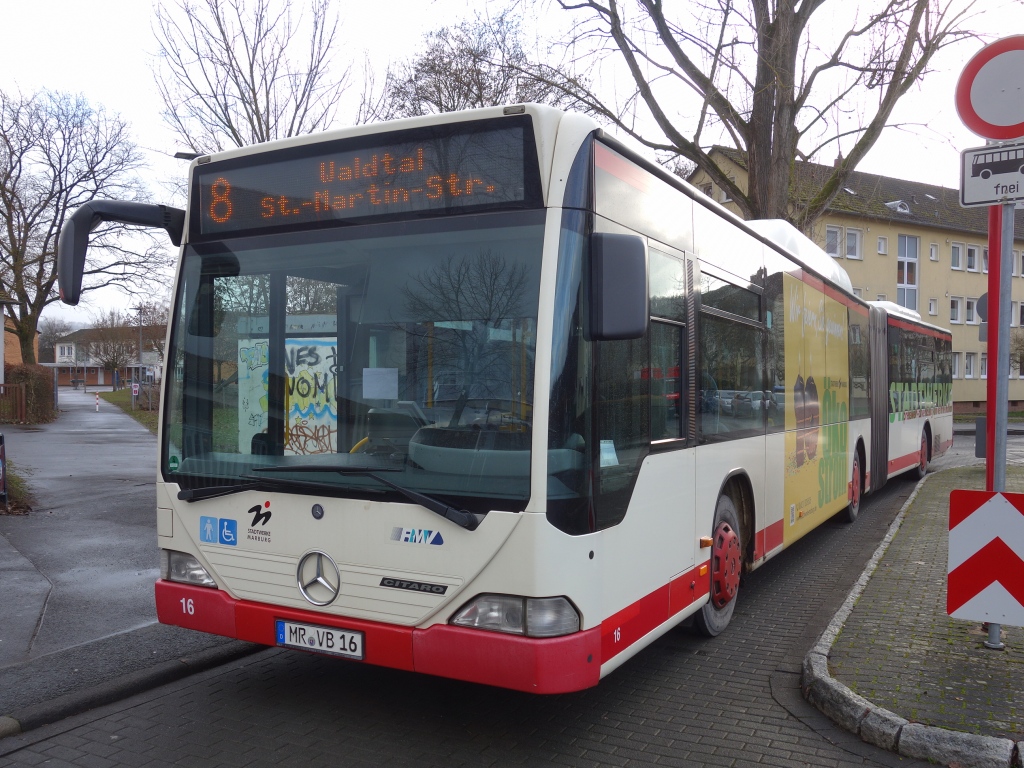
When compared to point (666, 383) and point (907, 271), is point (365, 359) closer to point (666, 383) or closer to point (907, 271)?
point (666, 383)

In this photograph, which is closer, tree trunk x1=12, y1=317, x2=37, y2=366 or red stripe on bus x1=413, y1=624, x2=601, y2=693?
red stripe on bus x1=413, y1=624, x2=601, y2=693

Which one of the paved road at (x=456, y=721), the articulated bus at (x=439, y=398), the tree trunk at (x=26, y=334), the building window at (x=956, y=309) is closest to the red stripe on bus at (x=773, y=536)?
the paved road at (x=456, y=721)

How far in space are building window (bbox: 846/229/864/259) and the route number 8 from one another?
4630cm

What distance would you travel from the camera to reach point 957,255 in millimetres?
51688

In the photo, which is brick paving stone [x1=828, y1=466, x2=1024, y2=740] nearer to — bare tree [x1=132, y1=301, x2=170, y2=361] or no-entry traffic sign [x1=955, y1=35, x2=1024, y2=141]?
no-entry traffic sign [x1=955, y1=35, x2=1024, y2=141]

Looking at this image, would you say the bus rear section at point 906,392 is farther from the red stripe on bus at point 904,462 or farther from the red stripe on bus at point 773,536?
the red stripe on bus at point 773,536

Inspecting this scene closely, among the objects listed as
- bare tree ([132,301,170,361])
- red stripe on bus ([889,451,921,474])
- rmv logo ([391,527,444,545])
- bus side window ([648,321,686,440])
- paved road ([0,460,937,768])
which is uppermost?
bare tree ([132,301,170,361])

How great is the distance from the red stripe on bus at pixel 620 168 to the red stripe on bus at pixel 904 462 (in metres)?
10.3

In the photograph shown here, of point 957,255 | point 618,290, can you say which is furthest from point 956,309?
point 618,290

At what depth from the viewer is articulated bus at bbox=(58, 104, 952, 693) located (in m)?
3.84

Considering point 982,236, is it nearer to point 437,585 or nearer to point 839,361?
point 839,361

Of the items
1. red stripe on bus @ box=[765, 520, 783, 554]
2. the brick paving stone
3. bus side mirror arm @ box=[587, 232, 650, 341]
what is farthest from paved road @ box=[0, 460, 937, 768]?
bus side mirror arm @ box=[587, 232, 650, 341]

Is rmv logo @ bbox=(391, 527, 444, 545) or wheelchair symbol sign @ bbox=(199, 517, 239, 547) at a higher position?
rmv logo @ bbox=(391, 527, 444, 545)

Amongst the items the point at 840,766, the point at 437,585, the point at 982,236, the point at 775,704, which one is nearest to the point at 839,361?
the point at 775,704
